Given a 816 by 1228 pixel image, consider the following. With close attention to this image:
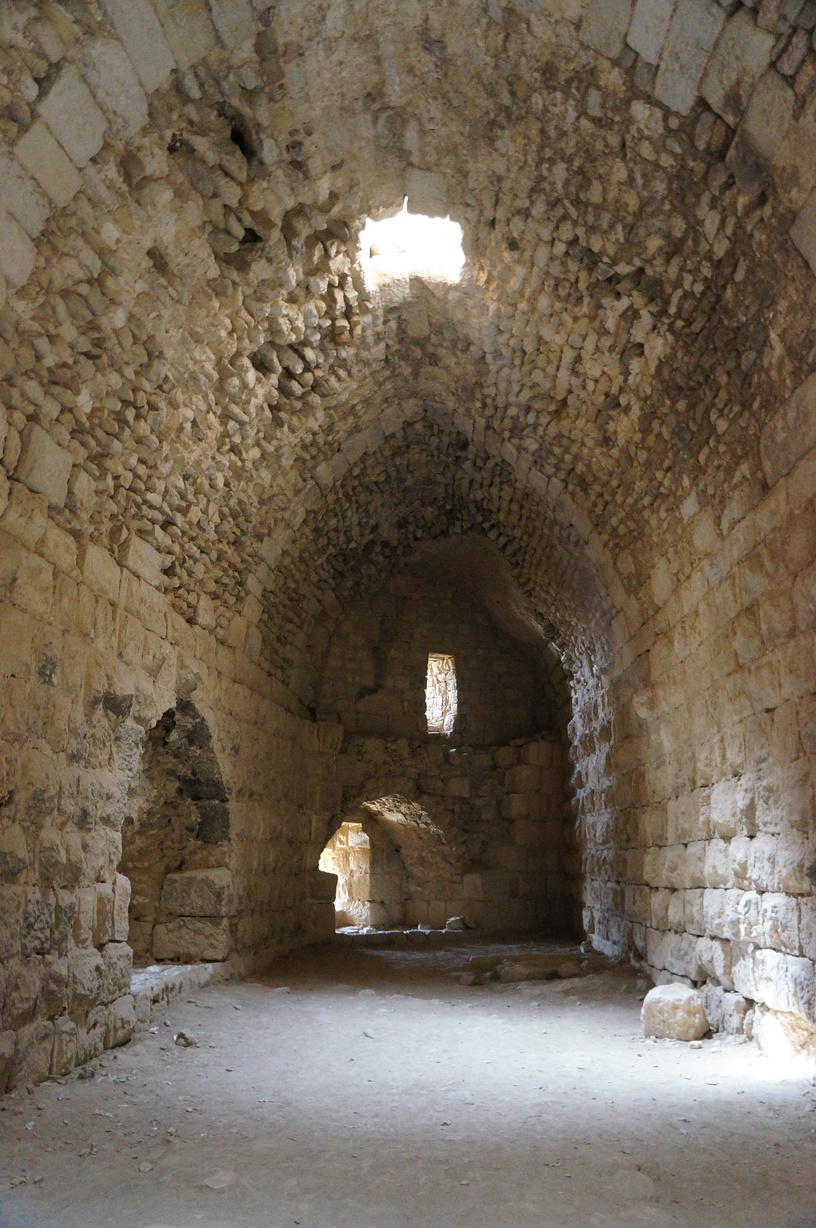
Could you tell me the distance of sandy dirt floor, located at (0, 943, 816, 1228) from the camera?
2223 mm

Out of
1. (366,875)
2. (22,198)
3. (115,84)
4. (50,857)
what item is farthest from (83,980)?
(366,875)

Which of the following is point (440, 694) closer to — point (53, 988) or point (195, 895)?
point (195, 895)

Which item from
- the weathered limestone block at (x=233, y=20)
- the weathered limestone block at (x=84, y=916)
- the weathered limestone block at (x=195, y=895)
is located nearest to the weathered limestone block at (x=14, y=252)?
the weathered limestone block at (x=233, y=20)

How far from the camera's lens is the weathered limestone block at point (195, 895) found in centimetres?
568

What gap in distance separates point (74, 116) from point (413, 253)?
230 centimetres

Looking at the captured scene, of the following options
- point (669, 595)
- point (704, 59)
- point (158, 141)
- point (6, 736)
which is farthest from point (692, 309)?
point (6, 736)

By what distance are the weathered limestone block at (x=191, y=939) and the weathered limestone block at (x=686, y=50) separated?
5221 millimetres

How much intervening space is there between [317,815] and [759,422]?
6.17 m

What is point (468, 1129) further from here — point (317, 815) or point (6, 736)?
point (317, 815)

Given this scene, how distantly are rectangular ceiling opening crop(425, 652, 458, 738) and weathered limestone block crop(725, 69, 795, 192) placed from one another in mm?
7385

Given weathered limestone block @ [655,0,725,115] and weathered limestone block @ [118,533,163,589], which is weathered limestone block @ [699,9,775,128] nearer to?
weathered limestone block @ [655,0,725,115]

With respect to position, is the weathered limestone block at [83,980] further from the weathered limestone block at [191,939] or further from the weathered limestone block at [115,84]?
the weathered limestone block at [115,84]

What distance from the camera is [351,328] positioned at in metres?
5.02

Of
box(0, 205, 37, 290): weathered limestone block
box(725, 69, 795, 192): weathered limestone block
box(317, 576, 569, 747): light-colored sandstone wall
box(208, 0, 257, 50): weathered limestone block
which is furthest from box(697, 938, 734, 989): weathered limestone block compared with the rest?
box(317, 576, 569, 747): light-colored sandstone wall
